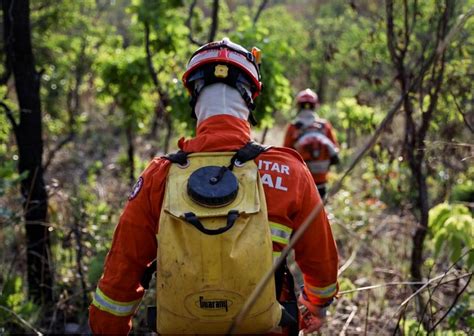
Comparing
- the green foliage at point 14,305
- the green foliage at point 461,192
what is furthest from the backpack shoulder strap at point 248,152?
the green foliage at point 461,192


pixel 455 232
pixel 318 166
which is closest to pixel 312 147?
pixel 318 166

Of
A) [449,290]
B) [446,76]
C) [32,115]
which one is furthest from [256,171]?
[449,290]

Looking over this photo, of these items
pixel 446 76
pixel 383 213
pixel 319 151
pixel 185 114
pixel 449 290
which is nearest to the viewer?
pixel 446 76

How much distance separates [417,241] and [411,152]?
725 millimetres

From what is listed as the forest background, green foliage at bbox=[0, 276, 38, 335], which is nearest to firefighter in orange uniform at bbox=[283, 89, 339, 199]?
the forest background

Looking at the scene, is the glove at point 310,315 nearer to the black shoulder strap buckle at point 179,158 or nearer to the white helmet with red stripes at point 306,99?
the black shoulder strap buckle at point 179,158

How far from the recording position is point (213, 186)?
6.29 feet

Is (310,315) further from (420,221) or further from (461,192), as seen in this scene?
(461,192)

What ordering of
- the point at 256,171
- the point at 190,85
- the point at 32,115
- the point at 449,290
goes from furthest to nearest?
the point at 449,290
the point at 32,115
the point at 190,85
the point at 256,171

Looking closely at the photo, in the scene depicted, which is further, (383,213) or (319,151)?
(383,213)

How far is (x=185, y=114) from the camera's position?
4766 millimetres

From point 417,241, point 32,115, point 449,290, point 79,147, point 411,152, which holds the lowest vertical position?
point 449,290

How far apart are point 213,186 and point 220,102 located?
482 millimetres

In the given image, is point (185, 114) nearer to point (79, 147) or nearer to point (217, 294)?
point (217, 294)
